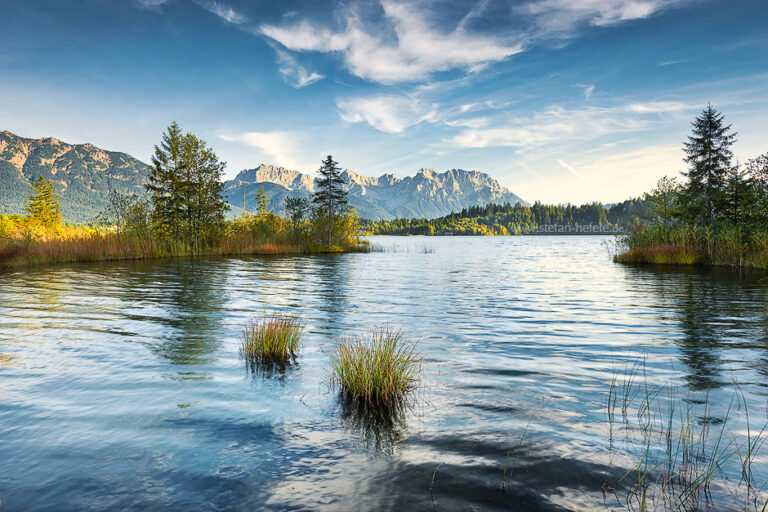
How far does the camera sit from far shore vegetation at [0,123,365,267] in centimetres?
3325

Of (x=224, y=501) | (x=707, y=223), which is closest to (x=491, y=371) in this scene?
(x=224, y=501)

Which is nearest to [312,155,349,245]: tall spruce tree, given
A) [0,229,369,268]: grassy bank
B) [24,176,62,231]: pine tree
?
[0,229,369,268]: grassy bank

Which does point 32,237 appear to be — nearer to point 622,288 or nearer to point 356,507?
point 356,507

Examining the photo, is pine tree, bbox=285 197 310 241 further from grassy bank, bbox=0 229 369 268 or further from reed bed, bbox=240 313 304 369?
reed bed, bbox=240 313 304 369

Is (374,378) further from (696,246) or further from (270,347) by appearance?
(696,246)

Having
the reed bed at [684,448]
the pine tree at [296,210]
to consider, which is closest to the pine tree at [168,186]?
the pine tree at [296,210]

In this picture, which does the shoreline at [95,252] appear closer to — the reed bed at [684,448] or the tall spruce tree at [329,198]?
the tall spruce tree at [329,198]

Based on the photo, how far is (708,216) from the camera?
3419 centimetres

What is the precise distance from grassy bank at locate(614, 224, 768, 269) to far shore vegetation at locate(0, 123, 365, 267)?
35.8 m

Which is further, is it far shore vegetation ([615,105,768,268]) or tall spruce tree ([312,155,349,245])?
tall spruce tree ([312,155,349,245])

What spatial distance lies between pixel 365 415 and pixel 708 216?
40742mm

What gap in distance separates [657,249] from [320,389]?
118 ft

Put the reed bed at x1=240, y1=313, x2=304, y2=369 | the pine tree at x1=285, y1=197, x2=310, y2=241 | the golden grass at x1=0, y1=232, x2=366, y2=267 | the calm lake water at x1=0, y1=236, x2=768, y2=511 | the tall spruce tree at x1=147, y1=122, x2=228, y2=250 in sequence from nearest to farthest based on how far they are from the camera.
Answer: the calm lake water at x1=0, y1=236, x2=768, y2=511 → the reed bed at x1=240, y1=313, x2=304, y2=369 → the golden grass at x1=0, y1=232, x2=366, y2=267 → the tall spruce tree at x1=147, y1=122, x2=228, y2=250 → the pine tree at x1=285, y1=197, x2=310, y2=241

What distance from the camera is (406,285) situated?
74.2ft
